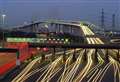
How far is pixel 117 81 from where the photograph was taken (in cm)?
6059

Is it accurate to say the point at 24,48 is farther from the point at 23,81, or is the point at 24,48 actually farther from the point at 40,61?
the point at 23,81

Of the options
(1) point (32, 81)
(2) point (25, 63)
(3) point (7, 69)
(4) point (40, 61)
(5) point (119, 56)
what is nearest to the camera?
(1) point (32, 81)

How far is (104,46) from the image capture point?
95625 millimetres

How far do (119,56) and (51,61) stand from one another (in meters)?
18.5

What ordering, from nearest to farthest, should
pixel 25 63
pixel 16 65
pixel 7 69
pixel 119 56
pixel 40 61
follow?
pixel 7 69 < pixel 16 65 < pixel 25 63 < pixel 40 61 < pixel 119 56

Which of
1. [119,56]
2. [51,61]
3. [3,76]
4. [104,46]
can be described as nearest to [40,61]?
[51,61]

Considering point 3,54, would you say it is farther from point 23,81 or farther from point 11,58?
point 23,81

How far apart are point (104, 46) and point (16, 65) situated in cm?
2628

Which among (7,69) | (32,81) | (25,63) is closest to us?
(32,81)

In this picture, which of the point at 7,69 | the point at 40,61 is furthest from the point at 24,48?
the point at 7,69

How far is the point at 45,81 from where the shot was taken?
5844cm

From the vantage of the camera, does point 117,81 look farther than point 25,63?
No

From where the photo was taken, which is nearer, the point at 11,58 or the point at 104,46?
the point at 11,58

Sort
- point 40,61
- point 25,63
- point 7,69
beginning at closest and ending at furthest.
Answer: point 7,69
point 25,63
point 40,61
